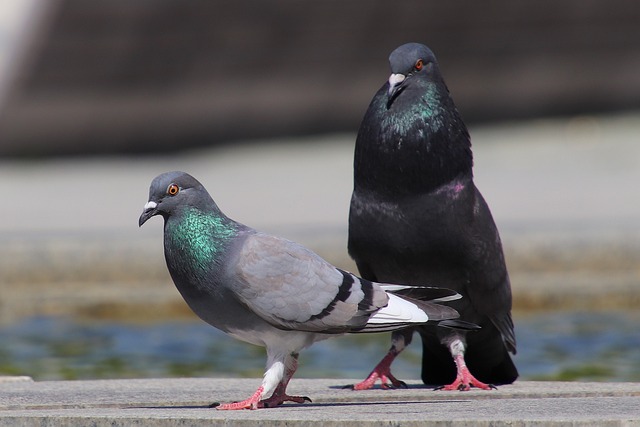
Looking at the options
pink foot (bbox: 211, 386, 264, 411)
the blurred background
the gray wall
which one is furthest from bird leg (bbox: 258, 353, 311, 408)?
the gray wall

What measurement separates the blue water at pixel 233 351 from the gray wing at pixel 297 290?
1.90 meters

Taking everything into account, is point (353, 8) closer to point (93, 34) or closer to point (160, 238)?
point (93, 34)

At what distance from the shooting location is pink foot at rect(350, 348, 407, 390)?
182 inches

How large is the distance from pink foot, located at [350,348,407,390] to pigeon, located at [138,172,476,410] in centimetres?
55

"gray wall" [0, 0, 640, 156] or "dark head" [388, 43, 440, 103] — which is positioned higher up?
"gray wall" [0, 0, 640, 156]

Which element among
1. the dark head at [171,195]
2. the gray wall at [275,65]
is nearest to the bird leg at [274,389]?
the dark head at [171,195]

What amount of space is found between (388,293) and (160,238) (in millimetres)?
4100

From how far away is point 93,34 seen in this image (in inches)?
575

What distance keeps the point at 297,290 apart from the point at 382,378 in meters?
0.86

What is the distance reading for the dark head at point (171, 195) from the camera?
4020 mm

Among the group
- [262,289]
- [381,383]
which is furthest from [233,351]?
[262,289]

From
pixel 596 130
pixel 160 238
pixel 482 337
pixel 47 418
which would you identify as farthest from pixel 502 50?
pixel 47 418

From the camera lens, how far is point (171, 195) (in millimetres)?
4043

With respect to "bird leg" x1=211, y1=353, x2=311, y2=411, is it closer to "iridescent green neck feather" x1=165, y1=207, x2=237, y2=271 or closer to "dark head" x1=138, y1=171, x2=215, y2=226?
"iridescent green neck feather" x1=165, y1=207, x2=237, y2=271
